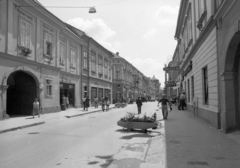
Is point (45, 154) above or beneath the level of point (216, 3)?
beneath

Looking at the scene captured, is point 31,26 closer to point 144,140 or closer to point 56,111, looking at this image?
point 56,111

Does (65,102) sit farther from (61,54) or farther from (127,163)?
(127,163)

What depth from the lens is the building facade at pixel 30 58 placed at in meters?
14.6

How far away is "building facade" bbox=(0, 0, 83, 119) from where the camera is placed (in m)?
14.6

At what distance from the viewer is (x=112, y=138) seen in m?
8.25

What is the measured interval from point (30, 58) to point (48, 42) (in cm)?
327

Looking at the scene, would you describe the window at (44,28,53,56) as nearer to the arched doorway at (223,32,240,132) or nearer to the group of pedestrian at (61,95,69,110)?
the group of pedestrian at (61,95,69,110)

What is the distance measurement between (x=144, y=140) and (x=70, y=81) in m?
18.7

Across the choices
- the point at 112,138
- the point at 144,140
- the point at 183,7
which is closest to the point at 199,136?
the point at 144,140

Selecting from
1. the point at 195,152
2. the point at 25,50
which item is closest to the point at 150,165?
the point at 195,152

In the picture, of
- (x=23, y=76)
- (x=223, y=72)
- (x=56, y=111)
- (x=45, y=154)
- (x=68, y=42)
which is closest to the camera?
(x=45, y=154)

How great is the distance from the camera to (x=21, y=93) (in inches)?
728

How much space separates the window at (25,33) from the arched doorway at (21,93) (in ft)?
9.33

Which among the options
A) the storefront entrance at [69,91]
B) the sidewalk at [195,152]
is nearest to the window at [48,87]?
the storefront entrance at [69,91]
